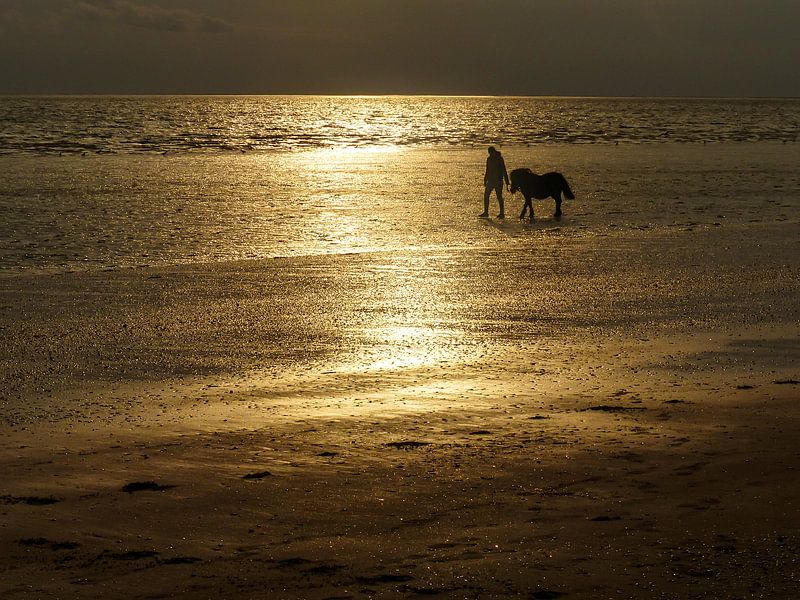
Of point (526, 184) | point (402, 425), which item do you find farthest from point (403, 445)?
point (526, 184)

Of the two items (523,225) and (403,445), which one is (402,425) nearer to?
(403,445)

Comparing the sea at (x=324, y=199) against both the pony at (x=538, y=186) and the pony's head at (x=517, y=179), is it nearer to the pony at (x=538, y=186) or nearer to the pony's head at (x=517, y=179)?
the pony at (x=538, y=186)

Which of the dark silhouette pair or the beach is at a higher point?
the dark silhouette pair

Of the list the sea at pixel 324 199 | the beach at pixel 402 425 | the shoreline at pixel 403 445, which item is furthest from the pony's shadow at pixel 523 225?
the shoreline at pixel 403 445

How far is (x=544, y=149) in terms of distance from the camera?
54625mm

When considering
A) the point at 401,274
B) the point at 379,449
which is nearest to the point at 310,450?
the point at 379,449

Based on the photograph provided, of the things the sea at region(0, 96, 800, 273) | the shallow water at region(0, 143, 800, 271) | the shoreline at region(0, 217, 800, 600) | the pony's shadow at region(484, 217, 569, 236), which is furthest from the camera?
the pony's shadow at region(484, 217, 569, 236)

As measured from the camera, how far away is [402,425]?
665 cm

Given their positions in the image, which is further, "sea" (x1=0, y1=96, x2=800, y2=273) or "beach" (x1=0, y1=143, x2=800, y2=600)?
"sea" (x1=0, y1=96, x2=800, y2=273)

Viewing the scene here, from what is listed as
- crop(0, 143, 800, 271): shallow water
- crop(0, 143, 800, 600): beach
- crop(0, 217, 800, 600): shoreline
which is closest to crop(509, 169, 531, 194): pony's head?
crop(0, 143, 800, 271): shallow water

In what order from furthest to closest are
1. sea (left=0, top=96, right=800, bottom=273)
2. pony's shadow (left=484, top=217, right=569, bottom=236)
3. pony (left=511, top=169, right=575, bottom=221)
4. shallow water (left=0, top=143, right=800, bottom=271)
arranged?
pony (left=511, top=169, right=575, bottom=221) → pony's shadow (left=484, top=217, right=569, bottom=236) → sea (left=0, top=96, right=800, bottom=273) → shallow water (left=0, top=143, right=800, bottom=271)

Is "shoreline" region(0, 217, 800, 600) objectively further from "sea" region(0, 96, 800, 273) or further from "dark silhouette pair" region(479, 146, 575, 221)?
"dark silhouette pair" region(479, 146, 575, 221)

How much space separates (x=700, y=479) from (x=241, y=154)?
152ft

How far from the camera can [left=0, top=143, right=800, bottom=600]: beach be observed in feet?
14.9
